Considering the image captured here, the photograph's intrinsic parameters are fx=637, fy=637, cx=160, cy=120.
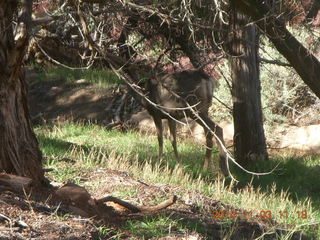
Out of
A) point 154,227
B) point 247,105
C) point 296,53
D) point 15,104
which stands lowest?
point 154,227

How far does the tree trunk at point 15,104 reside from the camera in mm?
5516

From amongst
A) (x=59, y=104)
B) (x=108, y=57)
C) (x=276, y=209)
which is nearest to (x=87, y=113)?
(x=59, y=104)

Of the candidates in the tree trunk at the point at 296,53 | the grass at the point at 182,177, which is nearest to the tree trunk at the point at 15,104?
the grass at the point at 182,177

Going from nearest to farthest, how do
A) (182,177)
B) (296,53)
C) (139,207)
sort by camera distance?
(139,207), (296,53), (182,177)

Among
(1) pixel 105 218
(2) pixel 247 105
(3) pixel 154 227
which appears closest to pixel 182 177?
(2) pixel 247 105

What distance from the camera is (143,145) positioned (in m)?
12.5

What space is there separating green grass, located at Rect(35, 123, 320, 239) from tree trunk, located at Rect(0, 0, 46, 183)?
1.12 meters

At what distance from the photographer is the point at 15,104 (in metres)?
5.84

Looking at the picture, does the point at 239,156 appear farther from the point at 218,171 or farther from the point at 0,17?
the point at 0,17
